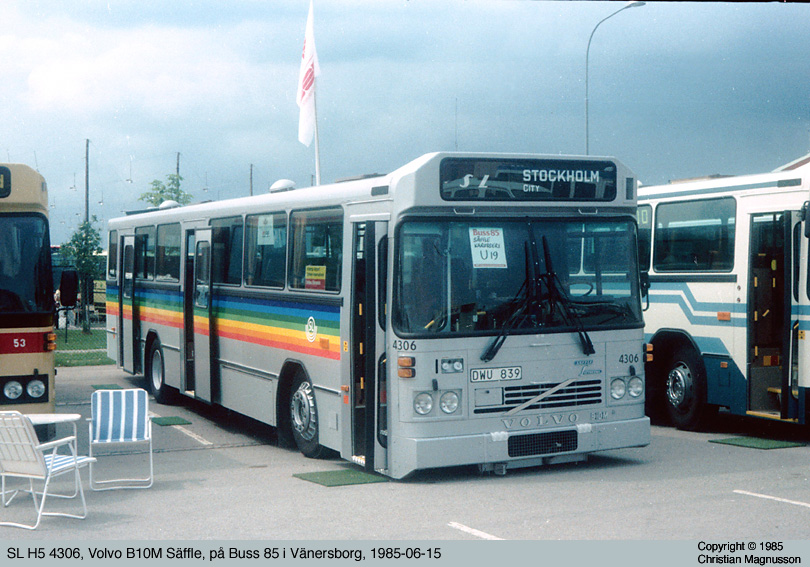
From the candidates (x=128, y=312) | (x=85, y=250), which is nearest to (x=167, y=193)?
(x=85, y=250)

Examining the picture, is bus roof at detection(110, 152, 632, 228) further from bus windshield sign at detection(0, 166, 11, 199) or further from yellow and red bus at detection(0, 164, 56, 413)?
bus windshield sign at detection(0, 166, 11, 199)

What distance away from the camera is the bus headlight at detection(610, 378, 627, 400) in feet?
32.2

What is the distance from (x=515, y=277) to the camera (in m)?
9.34

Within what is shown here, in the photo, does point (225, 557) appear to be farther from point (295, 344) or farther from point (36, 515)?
point (295, 344)

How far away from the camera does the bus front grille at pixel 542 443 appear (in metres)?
9.36

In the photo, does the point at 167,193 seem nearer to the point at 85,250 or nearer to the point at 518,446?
the point at 85,250

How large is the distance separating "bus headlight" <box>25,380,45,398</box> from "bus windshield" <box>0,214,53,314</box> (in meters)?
0.71

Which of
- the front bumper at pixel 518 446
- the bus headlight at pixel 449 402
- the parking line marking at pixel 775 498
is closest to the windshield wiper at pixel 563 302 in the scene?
the front bumper at pixel 518 446

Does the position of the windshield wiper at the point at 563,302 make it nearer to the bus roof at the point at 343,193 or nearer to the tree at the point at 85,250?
the bus roof at the point at 343,193

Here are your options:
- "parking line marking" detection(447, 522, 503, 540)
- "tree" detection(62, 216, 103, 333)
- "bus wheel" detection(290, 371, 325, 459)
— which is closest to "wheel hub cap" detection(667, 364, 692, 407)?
"bus wheel" detection(290, 371, 325, 459)

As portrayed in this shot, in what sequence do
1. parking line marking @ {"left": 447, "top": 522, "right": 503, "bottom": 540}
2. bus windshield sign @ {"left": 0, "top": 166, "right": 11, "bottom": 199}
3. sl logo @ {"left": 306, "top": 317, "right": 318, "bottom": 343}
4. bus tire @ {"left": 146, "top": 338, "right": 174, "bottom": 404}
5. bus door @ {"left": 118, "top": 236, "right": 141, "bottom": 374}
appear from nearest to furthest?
parking line marking @ {"left": 447, "top": 522, "right": 503, "bottom": 540}
bus windshield sign @ {"left": 0, "top": 166, "right": 11, "bottom": 199}
sl logo @ {"left": 306, "top": 317, "right": 318, "bottom": 343}
bus tire @ {"left": 146, "top": 338, "right": 174, "bottom": 404}
bus door @ {"left": 118, "top": 236, "right": 141, "bottom": 374}

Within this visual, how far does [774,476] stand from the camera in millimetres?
9688

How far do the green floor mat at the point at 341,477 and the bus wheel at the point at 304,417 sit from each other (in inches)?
27.3

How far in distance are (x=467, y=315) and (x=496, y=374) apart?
2.00 ft
